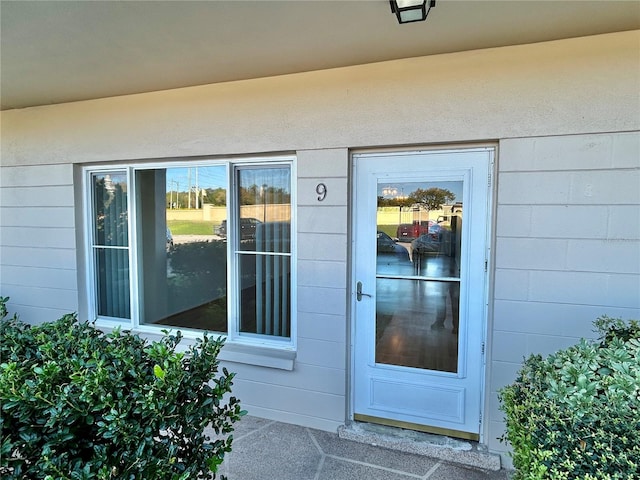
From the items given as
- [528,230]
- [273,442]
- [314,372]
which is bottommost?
[273,442]

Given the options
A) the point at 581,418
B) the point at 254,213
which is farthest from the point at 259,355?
the point at 581,418

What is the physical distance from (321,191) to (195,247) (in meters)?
1.80

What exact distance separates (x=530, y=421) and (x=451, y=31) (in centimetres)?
198

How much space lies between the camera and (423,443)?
2455 mm

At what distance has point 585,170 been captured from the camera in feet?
6.91

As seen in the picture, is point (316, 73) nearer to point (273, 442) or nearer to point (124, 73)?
point (124, 73)

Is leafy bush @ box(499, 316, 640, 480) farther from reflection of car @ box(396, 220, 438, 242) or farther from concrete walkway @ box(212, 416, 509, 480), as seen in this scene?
reflection of car @ box(396, 220, 438, 242)

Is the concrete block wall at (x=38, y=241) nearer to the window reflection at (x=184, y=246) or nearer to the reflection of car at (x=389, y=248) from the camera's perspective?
the window reflection at (x=184, y=246)

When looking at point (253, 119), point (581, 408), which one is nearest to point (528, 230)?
point (581, 408)

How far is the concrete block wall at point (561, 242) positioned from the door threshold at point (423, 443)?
0.40m

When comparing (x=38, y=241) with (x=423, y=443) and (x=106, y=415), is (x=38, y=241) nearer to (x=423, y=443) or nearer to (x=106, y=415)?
(x=106, y=415)

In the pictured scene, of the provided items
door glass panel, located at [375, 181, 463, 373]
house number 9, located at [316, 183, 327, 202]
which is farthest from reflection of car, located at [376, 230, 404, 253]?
house number 9, located at [316, 183, 327, 202]

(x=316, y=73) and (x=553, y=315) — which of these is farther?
(x=316, y=73)

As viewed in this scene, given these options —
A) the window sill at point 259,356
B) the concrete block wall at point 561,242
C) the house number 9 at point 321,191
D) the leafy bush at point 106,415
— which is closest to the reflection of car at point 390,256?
the house number 9 at point 321,191
